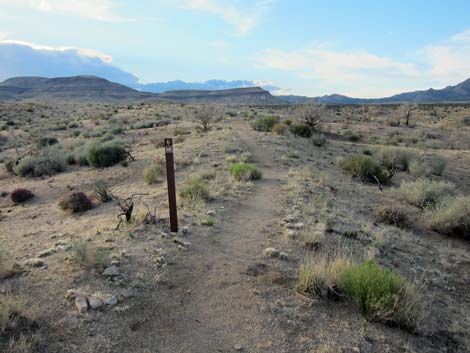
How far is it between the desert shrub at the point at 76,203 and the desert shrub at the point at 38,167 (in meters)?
6.65

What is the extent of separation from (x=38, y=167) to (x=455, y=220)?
16371 mm

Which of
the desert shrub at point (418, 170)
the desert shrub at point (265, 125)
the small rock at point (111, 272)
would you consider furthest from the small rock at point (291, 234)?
the desert shrub at point (265, 125)

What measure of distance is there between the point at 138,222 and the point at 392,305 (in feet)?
16.8

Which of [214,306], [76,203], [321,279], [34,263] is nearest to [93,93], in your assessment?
[76,203]

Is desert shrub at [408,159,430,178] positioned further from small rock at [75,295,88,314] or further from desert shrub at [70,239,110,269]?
A: small rock at [75,295,88,314]

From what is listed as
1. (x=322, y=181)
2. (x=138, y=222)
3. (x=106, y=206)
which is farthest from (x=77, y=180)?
(x=322, y=181)

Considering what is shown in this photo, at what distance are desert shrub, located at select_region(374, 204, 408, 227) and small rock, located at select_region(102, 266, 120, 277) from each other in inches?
293

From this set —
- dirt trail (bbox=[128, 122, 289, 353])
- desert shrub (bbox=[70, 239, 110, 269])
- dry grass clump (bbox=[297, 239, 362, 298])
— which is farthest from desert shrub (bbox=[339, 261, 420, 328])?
desert shrub (bbox=[70, 239, 110, 269])

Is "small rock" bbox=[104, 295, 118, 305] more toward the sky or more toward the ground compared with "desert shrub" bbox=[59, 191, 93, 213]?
more toward the sky

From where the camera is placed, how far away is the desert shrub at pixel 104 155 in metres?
16.8

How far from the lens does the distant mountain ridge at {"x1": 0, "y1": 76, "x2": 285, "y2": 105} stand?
386 ft

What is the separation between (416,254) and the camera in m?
7.71

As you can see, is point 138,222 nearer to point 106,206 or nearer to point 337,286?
point 106,206

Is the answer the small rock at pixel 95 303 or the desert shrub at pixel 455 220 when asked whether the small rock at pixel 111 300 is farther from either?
the desert shrub at pixel 455 220
